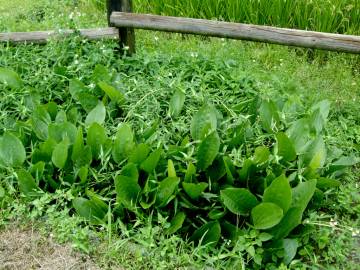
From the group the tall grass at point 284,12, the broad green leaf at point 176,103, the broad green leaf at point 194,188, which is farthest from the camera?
the tall grass at point 284,12

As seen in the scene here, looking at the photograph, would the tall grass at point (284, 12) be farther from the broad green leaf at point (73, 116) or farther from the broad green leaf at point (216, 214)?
the broad green leaf at point (216, 214)

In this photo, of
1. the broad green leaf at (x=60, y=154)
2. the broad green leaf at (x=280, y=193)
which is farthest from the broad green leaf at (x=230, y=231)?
the broad green leaf at (x=60, y=154)

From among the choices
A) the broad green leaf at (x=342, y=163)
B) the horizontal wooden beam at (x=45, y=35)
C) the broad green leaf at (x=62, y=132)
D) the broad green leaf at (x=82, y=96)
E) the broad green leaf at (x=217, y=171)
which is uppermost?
the horizontal wooden beam at (x=45, y=35)

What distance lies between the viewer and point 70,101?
3.46 meters

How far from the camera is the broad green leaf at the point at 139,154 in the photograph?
2742 mm

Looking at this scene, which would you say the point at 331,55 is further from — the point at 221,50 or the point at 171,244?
the point at 171,244

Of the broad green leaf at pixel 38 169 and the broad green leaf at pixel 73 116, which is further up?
the broad green leaf at pixel 73 116

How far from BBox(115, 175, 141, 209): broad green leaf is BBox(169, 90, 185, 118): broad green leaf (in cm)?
71

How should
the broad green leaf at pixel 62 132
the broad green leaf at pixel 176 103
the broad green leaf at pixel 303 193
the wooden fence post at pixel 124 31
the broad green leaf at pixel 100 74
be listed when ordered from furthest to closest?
the wooden fence post at pixel 124 31 → the broad green leaf at pixel 100 74 → the broad green leaf at pixel 176 103 → the broad green leaf at pixel 62 132 → the broad green leaf at pixel 303 193

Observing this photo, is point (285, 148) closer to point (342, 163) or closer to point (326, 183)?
point (326, 183)

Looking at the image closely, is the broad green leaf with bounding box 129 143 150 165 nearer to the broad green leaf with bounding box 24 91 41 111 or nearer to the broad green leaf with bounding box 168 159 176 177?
the broad green leaf with bounding box 168 159 176 177

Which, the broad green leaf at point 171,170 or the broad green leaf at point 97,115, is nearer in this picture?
the broad green leaf at point 171,170

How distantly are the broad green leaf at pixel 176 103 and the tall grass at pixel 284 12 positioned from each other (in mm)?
1954

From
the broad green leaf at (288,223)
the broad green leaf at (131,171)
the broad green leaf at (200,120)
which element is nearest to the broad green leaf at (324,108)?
the broad green leaf at (200,120)
